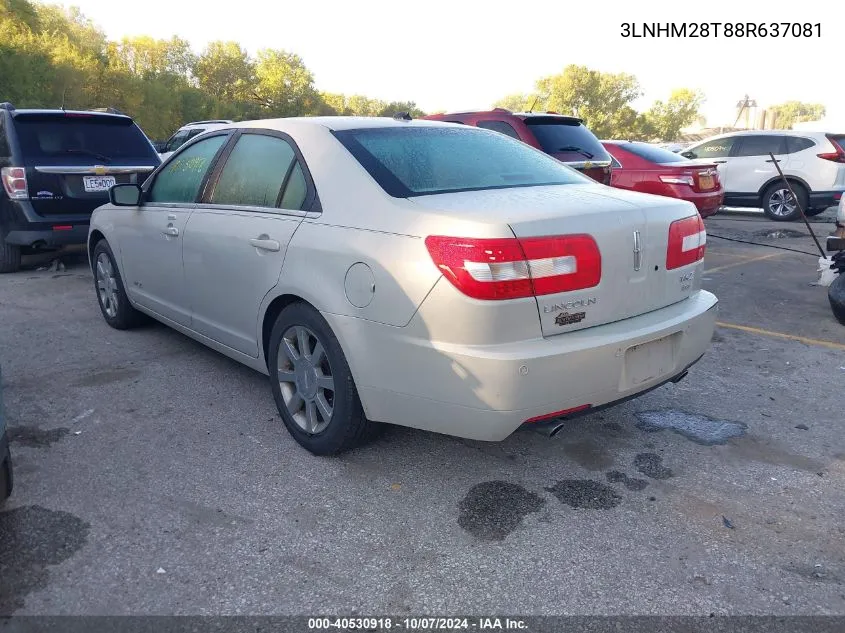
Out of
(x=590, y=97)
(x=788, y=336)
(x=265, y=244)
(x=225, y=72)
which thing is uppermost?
(x=225, y=72)

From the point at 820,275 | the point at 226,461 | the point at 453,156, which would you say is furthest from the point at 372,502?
the point at 820,275

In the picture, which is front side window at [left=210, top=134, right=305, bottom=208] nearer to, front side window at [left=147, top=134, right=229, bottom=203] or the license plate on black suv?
front side window at [left=147, top=134, right=229, bottom=203]

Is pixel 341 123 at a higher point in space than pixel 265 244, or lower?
higher

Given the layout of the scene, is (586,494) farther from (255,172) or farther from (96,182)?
(96,182)

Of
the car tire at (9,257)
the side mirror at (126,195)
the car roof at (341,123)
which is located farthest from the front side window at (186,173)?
the car tire at (9,257)

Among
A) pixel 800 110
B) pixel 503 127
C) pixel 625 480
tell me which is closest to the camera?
pixel 625 480

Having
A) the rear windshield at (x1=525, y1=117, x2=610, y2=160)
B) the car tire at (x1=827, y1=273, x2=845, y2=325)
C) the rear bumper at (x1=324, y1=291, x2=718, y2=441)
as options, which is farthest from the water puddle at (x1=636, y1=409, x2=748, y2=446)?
the rear windshield at (x1=525, y1=117, x2=610, y2=160)

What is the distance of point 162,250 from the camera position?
450 cm

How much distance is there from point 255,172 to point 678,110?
388 feet

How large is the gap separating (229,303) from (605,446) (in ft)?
7.00

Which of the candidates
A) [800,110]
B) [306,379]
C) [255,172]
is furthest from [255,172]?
[800,110]

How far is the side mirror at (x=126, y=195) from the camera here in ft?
15.5

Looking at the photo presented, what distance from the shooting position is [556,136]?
803 cm

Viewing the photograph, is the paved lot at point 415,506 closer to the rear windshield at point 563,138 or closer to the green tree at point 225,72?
the rear windshield at point 563,138
